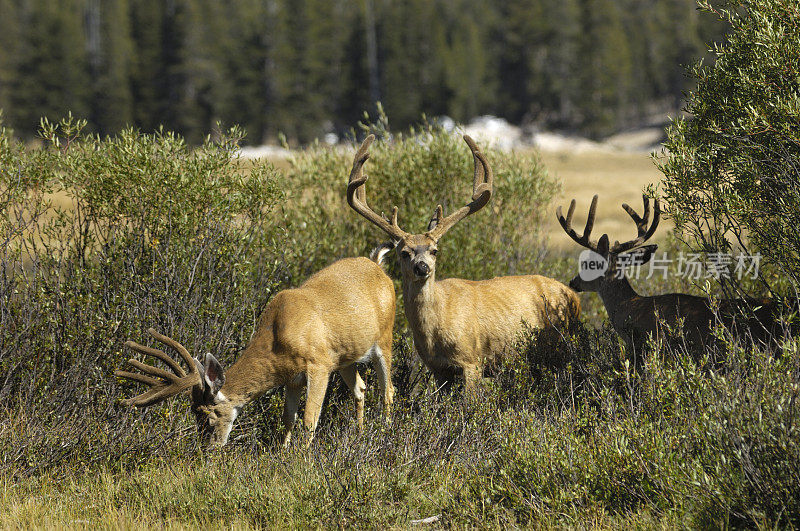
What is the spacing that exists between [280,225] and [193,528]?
482cm

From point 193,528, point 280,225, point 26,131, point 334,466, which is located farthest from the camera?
point 26,131

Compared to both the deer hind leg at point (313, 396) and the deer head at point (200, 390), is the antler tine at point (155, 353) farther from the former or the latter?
the deer hind leg at point (313, 396)

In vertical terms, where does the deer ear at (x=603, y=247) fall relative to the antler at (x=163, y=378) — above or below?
above

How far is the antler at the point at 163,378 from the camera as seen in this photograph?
20.0ft

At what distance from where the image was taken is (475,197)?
28.3 feet

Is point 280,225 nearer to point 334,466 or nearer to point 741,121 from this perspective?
point 334,466

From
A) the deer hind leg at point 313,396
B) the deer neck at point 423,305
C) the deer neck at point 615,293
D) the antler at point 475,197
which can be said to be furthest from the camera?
the deer neck at point 615,293

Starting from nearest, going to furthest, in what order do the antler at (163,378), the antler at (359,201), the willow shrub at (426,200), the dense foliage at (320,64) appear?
the antler at (163,378) < the antler at (359,201) < the willow shrub at (426,200) < the dense foliage at (320,64)

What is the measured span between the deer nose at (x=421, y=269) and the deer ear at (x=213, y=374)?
199 centimetres

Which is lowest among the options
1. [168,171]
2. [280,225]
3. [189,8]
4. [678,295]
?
[678,295]

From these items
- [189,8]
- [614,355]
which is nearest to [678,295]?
[614,355]

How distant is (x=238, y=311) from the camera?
26.5 ft

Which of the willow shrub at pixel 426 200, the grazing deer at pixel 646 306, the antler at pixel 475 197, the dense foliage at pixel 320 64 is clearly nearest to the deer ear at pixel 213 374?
the antler at pixel 475 197

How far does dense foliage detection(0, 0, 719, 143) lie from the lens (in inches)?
2509
